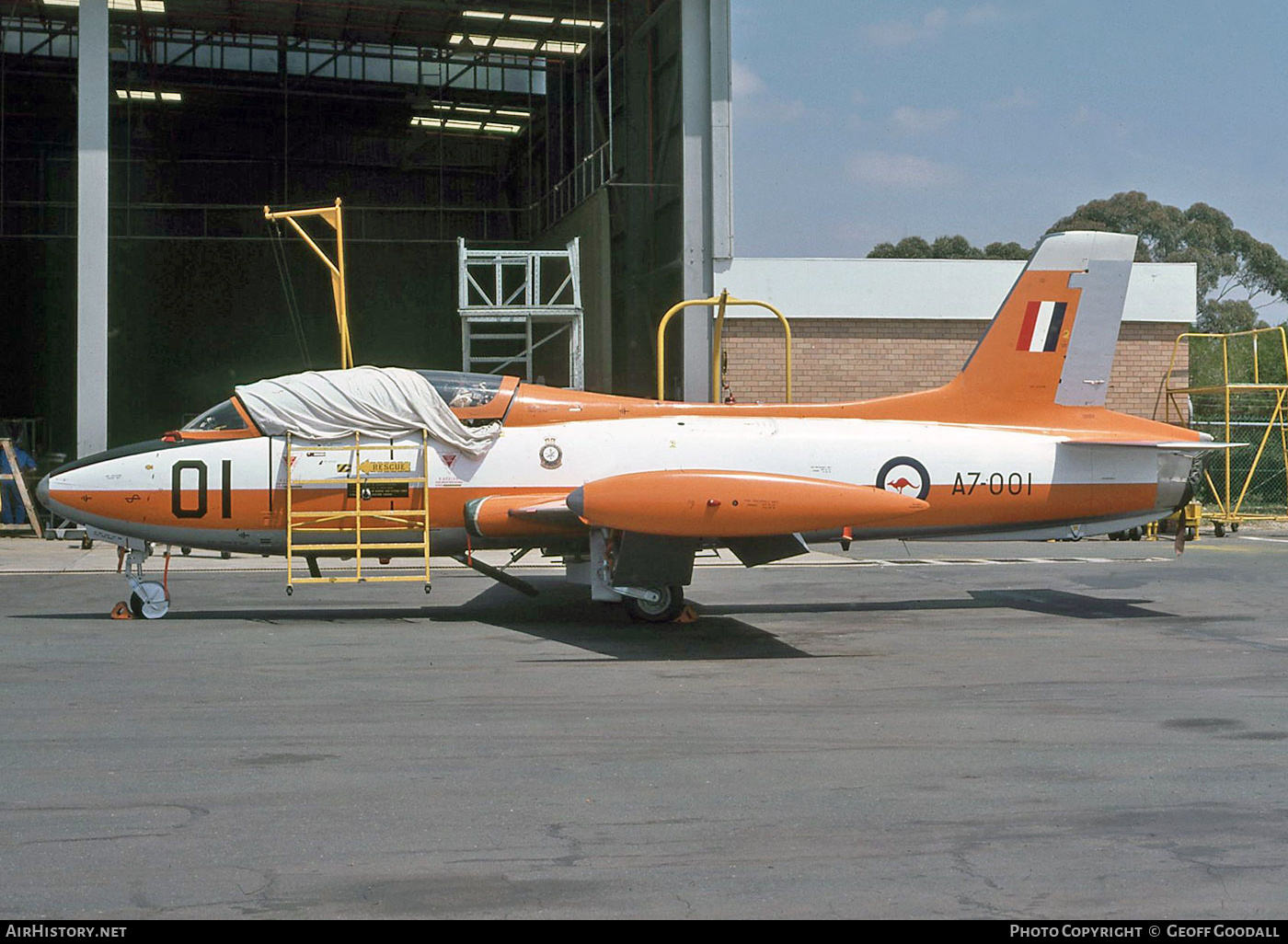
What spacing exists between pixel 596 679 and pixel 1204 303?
74.3m

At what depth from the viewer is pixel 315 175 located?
147 ft

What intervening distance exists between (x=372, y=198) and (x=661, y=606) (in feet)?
116

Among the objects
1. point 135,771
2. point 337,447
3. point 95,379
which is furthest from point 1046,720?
point 95,379

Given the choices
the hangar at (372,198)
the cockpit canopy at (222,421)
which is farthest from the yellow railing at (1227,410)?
the cockpit canopy at (222,421)

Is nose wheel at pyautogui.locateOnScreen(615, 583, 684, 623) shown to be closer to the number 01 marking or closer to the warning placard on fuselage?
the warning placard on fuselage

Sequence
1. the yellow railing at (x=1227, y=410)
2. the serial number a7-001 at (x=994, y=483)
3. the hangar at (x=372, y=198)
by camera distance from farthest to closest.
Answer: the yellow railing at (x=1227, y=410) → the hangar at (x=372, y=198) → the serial number a7-001 at (x=994, y=483)

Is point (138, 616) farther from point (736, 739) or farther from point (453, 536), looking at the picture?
point (736, 739)

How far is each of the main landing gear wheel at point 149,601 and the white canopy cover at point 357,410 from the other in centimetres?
203

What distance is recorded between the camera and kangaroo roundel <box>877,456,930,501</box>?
44.6ft

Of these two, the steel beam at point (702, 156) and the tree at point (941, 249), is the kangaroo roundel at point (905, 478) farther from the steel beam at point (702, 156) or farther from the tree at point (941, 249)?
the tree at point (941, 249)

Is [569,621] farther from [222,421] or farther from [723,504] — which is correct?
[222,421]

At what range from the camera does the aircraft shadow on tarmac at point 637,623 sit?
11.5 meters

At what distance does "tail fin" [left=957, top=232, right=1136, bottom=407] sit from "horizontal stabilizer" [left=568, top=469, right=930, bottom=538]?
159 inches

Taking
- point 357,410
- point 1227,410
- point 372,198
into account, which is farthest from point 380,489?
point 372,198
